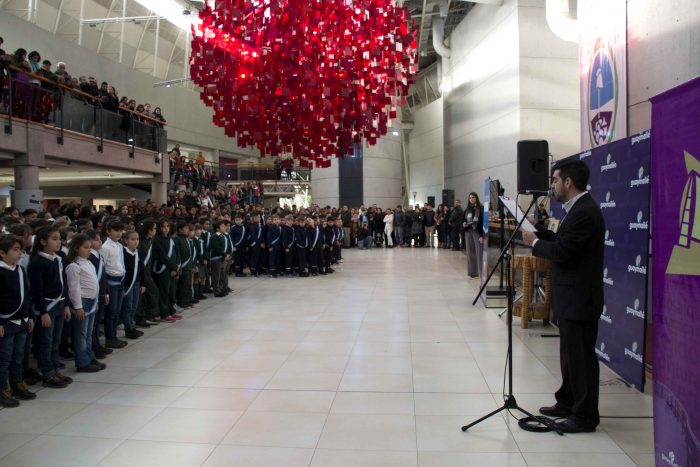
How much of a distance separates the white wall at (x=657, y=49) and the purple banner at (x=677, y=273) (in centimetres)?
290

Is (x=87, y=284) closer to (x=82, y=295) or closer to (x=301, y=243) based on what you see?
(x=82, y=295)

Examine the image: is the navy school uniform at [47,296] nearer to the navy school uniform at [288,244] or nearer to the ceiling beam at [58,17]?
the navy school uniform at [288,244]

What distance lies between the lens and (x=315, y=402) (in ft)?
14.5

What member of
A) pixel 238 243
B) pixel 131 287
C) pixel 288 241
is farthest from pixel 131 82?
pixel 131 287

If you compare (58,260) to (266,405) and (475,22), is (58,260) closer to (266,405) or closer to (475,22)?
(266,405)

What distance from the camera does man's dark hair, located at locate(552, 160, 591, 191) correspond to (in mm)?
3783

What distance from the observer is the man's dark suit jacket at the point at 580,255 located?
365 cm

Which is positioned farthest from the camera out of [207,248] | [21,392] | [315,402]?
[207,248]

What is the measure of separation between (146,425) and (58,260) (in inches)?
72.2

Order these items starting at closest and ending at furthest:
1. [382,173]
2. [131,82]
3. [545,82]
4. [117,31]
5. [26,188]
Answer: [26,188], [545,82], [117,31], [131,82], [382,173]

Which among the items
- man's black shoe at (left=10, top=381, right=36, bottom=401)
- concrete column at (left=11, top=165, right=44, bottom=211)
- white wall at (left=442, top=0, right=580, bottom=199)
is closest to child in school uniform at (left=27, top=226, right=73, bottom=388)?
man's black shoe at (left=10, top=381, right=36, bottom=401)

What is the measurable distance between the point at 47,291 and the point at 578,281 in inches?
169

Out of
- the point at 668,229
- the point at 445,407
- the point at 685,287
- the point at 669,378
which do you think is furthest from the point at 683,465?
the point at 445,407

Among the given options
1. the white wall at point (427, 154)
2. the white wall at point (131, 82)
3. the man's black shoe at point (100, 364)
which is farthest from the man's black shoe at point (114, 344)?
the white wall at point (427, 154)
